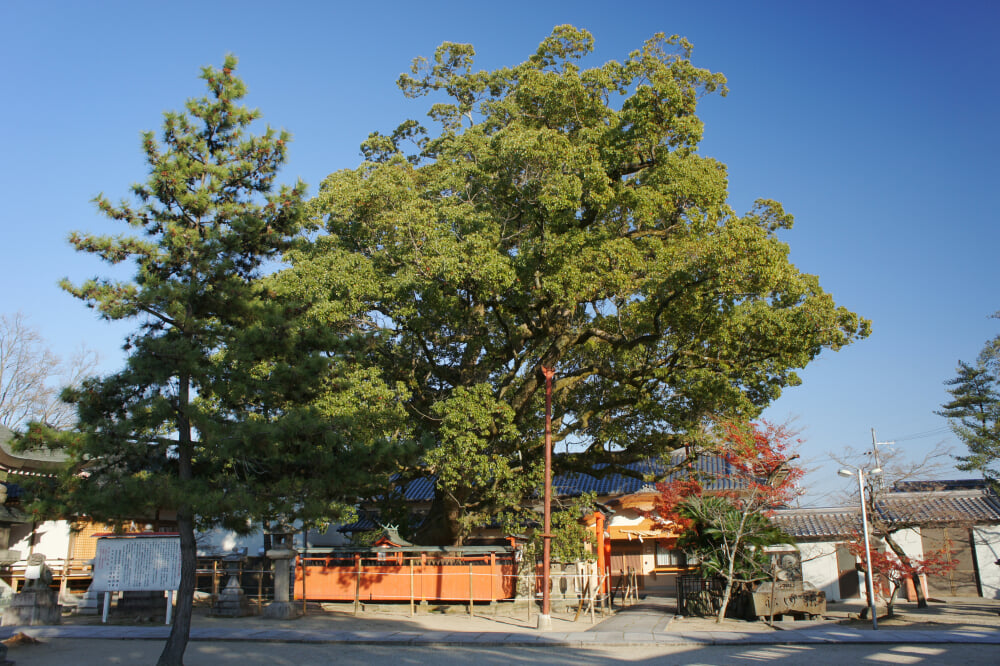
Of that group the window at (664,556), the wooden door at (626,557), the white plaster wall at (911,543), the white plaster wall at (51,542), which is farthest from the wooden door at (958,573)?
the white plaster wall at (51,542)

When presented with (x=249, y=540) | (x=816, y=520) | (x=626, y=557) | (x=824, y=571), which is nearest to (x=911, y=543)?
(x=816, y=520)

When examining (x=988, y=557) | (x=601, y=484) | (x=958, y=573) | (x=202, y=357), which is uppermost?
(x=202, y=357)

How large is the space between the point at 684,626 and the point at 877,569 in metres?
5.23

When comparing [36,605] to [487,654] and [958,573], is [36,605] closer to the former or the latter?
[487,654]

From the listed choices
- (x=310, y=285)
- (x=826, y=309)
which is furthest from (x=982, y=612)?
(x=310, y=285)

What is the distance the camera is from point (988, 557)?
70.1 feet

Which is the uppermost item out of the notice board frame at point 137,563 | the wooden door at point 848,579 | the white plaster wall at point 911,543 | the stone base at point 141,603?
the notice board frame at point 137,563

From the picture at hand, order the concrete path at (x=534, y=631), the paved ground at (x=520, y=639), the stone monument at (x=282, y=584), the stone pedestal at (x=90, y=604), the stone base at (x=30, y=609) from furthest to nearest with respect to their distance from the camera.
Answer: the stone pedestal at (x=90, y=604)
the stone monument at (x=282, y=584)
the stone base at (x=30, y=609)
the concrete path at (x=534, y=631)
the paved ground at (x=520, y=639)

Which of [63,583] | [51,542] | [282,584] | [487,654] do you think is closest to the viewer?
[487,654]

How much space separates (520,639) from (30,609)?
10.6 metres

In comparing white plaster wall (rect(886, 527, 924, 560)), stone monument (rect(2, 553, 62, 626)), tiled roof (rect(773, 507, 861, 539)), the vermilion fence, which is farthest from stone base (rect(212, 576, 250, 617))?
white plaster wall (rect(886, 527, 924, 560))

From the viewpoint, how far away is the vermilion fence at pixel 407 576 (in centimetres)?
1748

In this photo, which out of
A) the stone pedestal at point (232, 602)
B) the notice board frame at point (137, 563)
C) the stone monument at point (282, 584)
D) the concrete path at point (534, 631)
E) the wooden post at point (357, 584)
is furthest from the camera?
the wooden post at point (357, 584)

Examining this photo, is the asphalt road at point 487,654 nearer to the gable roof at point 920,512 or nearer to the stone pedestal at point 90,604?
the stone pedestal at point 90,604
